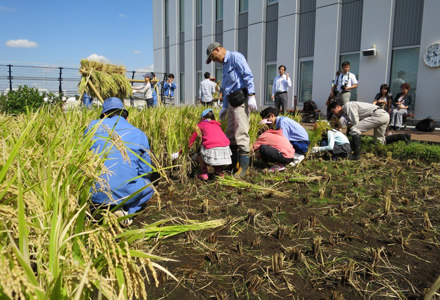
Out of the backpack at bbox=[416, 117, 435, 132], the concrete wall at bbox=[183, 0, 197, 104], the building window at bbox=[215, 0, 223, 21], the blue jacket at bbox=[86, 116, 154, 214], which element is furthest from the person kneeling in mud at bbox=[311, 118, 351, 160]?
the concrete wall at bbox=[183, 0, 197, 104]

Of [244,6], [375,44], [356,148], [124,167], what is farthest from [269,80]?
[124,167]

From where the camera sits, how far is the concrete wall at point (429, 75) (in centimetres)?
908

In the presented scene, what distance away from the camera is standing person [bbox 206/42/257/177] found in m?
4.50

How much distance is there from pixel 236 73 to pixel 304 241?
2.69 meters

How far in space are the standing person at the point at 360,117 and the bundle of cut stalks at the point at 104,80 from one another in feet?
12.8

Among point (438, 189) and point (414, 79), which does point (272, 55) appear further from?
point (438, 189)

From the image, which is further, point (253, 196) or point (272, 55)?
point (272, 55)

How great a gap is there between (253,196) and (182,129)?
56.6 inches

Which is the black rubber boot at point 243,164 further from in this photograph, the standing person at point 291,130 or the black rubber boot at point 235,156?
the standing person at point 291,130

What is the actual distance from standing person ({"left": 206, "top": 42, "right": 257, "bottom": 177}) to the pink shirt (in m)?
0.46

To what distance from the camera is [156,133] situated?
446cm

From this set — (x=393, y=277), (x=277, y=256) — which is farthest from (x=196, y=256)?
(x=393, y=277)

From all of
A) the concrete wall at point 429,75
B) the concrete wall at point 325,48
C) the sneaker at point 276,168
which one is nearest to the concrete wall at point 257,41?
the concrete wall at point 325,48

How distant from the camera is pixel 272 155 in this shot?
4.79m
